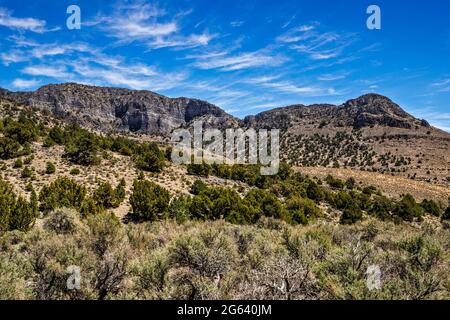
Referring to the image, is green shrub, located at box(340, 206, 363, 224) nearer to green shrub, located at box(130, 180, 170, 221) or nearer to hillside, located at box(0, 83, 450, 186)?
green shrub, located at box(130, 180, 170, 221)

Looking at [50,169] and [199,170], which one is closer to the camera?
[50,169]

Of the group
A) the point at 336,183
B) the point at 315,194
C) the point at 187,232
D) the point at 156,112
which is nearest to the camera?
the point at 187,232

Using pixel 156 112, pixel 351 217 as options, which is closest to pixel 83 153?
pixel 351 217

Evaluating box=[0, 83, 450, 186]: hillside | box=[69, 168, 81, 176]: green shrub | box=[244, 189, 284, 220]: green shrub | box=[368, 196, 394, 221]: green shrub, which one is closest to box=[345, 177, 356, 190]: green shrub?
box=[368, 196, 394, 221]: green shrub

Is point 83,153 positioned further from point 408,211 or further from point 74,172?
point 408,211

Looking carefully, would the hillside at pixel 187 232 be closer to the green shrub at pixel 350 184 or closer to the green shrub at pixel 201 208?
the green shrub at pixel 201 208

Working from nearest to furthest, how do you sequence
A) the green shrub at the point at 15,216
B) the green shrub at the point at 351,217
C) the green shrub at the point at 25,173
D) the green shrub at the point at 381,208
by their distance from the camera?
1. the green shrub at the point at 15,216
2. the green shrub at the point at 25,173
3. the green shrub at the point at 351,217
4. the green shrub at the point at 381,208

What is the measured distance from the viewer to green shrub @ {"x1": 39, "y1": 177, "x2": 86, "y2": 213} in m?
25.6

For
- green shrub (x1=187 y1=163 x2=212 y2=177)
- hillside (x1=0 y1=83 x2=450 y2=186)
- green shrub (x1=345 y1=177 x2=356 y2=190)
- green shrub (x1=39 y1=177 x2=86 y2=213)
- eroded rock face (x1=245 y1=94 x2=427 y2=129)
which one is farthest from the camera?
eroded rock face (x1=245 y1=94 x2=427 y2=129)

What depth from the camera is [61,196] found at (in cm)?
2670

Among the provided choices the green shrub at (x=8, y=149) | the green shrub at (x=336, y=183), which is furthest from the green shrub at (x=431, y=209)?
the green shrub at (x=8, y=149)

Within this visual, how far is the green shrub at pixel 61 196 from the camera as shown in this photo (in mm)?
25594
